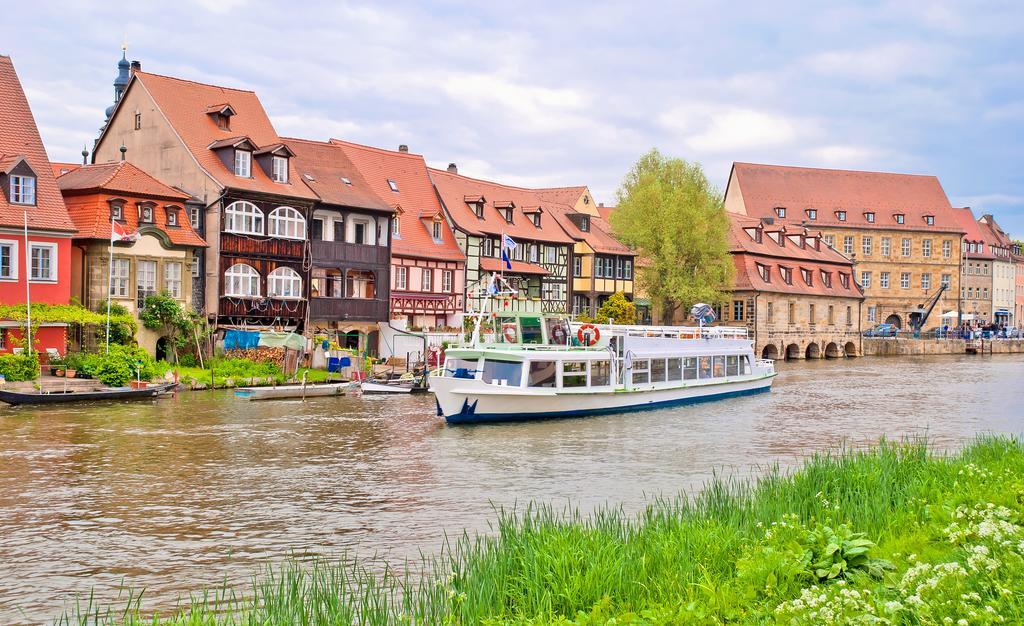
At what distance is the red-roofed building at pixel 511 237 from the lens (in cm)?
5866

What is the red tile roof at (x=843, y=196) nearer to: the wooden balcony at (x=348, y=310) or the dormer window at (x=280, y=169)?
the wooden balcony at (x=348, y=310)

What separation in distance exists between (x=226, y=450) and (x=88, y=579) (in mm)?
11388

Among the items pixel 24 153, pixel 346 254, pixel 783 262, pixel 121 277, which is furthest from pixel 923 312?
pixel 24 153

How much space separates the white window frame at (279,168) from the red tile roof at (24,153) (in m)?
10.5

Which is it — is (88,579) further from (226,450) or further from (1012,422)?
(1012,422)

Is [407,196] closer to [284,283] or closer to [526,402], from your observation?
[284,283]

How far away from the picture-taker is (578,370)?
35.3 m

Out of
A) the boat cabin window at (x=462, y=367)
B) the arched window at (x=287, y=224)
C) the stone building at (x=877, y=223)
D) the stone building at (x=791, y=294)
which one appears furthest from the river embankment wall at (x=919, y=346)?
the boat cabin window at (x=462, y=367)

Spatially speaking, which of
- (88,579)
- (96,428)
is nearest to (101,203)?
(96,428)

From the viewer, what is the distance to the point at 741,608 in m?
9.03

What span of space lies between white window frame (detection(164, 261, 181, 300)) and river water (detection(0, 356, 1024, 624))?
7.08m

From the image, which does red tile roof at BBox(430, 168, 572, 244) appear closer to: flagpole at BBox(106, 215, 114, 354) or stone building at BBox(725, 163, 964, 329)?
flagpole at BBox(106, 215, 114, 354)

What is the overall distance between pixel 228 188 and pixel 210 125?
5487 mm

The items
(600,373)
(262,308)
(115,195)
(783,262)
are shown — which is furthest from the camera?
(783,262)
